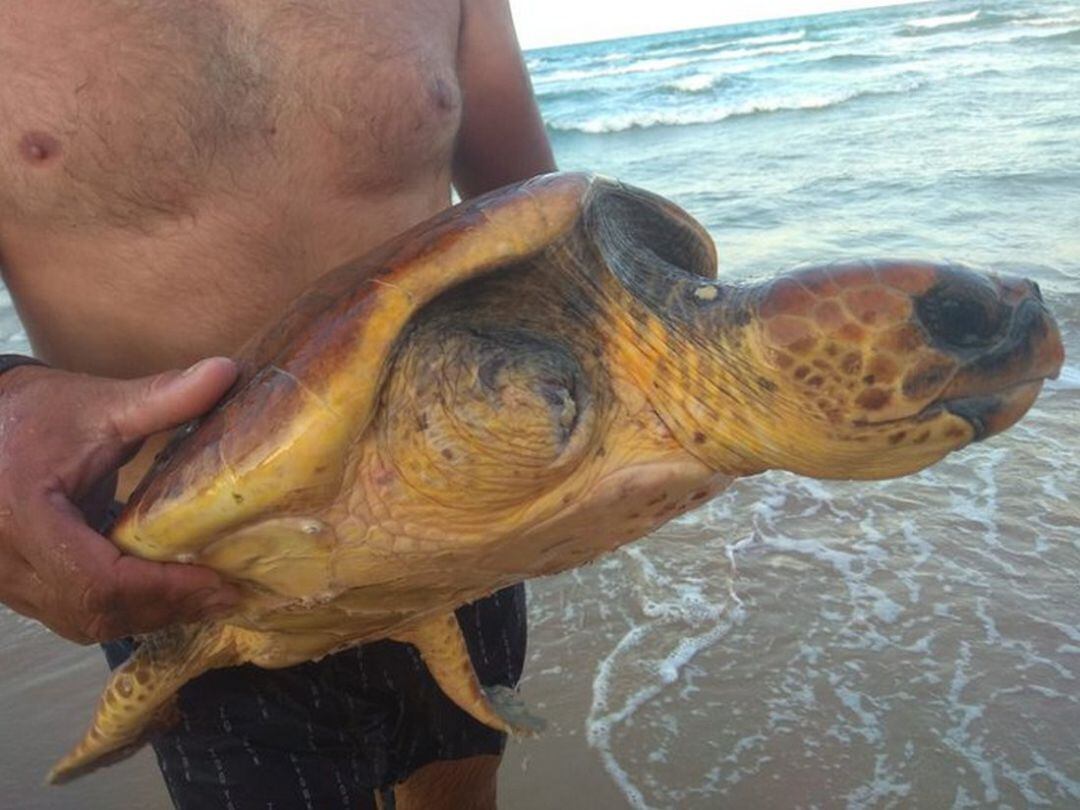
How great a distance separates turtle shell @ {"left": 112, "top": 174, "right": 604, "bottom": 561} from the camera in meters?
1.09

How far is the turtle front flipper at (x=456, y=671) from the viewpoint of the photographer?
145cm

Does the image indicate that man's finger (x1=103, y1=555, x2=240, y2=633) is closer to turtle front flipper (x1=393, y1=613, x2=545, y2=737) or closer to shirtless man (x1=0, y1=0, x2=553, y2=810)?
shirtless man (x1=0, y1=0, x2=553, y2=810)

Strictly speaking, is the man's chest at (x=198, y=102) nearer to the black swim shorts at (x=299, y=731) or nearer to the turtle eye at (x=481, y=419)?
the turtle eye at (x=481, y=419)

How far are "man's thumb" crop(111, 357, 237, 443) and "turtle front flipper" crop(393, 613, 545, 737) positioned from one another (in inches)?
20.3

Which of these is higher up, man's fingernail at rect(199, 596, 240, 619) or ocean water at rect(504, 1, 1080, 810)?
man's fingernail at rect(199, 596, 240, 619)

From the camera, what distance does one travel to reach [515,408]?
112cm

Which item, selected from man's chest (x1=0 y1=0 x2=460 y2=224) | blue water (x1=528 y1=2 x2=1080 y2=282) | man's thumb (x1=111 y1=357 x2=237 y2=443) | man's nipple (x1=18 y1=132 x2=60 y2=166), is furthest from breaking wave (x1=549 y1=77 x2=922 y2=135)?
man's thumb (x1=111 y1=357 x2=237 y2=443)

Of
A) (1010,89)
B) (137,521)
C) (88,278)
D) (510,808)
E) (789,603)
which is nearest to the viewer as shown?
(137,521)

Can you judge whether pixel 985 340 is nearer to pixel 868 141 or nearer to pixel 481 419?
pixel 481 419

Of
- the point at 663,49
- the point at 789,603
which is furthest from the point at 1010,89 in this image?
the point at 663,49

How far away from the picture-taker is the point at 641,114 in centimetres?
1266

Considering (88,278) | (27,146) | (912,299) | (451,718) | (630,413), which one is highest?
(27,146)

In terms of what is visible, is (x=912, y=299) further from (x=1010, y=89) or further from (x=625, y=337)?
(x=1010, y=89)

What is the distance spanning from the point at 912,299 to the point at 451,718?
995mm
